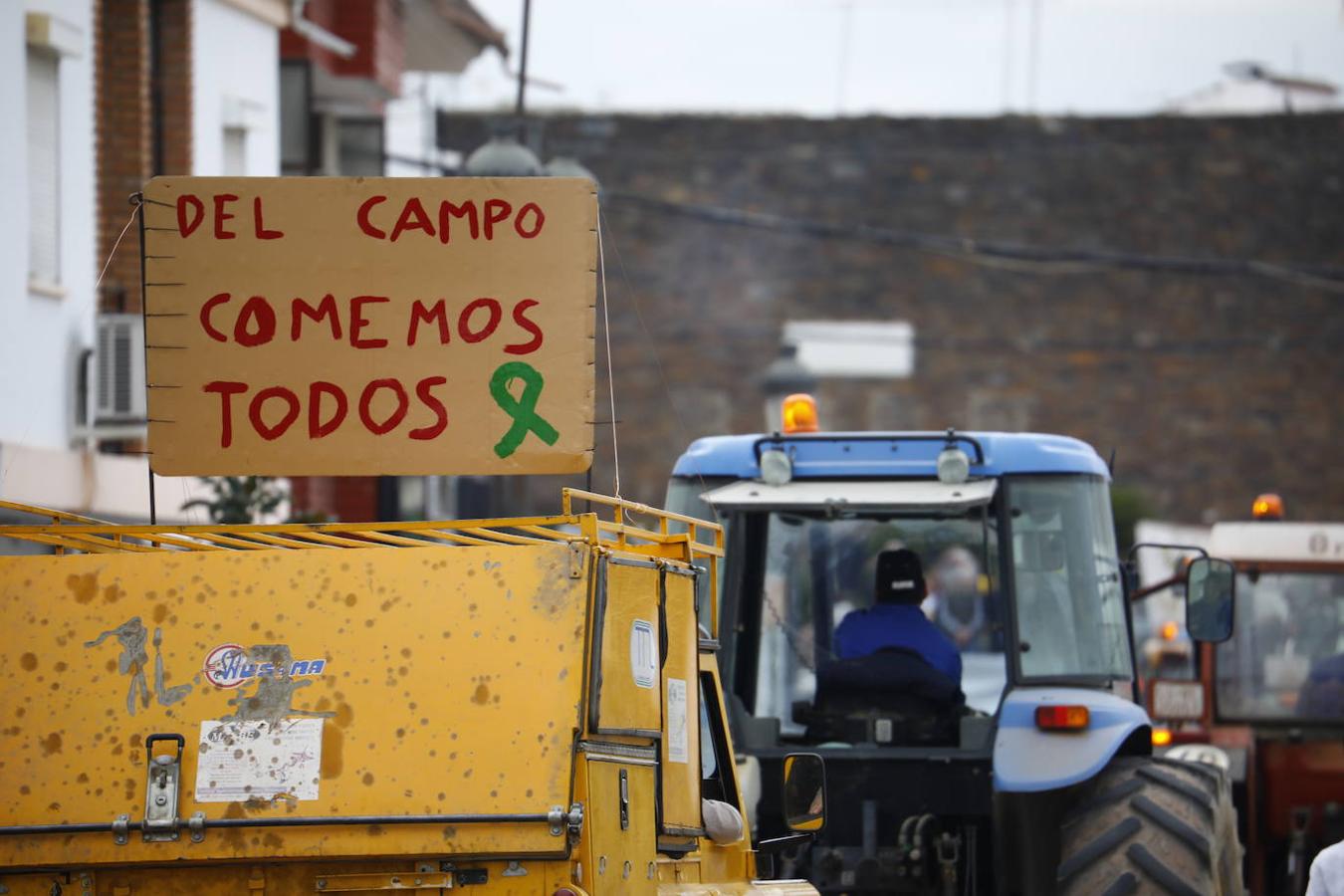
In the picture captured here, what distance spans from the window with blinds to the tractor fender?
8532 millimetres

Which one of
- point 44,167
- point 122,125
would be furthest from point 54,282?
point 122,125

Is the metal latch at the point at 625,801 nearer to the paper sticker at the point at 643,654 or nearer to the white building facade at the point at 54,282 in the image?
the paper sticker at the point at 643,654

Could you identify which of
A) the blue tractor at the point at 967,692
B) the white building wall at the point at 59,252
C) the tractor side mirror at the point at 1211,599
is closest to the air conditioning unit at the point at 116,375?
the white building wall at the point at 59,252

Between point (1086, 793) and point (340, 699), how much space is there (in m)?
3.82

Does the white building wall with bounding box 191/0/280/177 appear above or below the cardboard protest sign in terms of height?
above

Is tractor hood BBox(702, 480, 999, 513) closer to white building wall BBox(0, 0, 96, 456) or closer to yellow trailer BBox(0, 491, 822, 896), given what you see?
yellow trailer BBox(0, 491, 822, 896)

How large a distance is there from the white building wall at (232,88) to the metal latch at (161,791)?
39.0 feet

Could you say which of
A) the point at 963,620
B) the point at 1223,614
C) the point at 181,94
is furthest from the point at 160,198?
the point at 963,620

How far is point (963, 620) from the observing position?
76.0ft

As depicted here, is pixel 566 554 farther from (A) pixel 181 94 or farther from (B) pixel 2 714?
(A) pixel 181 94

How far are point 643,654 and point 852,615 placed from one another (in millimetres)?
3646

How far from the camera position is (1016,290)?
1473 inches

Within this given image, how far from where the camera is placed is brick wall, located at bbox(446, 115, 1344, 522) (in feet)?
122

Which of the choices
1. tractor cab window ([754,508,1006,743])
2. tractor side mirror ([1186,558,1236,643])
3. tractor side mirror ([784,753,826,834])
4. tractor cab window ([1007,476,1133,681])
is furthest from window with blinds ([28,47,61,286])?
tractor side mirror ([784,753,826,834])
